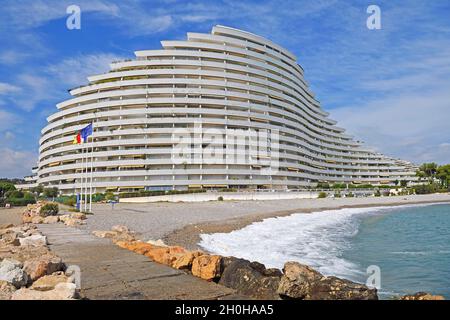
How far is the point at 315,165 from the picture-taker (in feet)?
342

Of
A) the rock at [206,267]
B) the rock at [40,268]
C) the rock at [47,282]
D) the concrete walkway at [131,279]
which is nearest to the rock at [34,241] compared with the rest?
the concrete walkway at [131,279]

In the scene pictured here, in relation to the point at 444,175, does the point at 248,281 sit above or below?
below

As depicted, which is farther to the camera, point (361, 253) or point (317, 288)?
point (361, 253)

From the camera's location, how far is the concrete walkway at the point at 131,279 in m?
4.65

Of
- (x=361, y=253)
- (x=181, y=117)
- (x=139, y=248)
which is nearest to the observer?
(x=139, y=248)

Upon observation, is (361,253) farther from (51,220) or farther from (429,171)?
(429,171)

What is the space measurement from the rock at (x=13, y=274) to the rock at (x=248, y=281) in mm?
3169

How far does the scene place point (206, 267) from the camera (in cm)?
606

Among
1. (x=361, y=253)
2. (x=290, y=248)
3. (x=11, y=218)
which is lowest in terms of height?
(x=361, y=253)

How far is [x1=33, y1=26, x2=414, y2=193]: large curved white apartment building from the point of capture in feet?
236

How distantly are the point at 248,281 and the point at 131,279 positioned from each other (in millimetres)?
1916

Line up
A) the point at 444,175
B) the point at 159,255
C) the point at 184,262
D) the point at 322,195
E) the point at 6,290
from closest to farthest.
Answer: the point at 6,290
the point at 184,262
the point at 159,255
the point at 322,195
the point at 444,175

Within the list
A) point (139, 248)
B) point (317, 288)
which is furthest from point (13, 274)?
point (317, 288)
